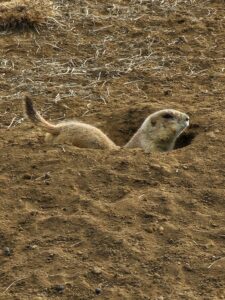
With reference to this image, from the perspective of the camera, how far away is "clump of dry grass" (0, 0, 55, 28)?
394 inches

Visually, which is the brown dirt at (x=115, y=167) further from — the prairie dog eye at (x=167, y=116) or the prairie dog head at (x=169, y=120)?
the prairie dog eye at (x=167, y=116)

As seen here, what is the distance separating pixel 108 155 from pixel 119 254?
1.55 m

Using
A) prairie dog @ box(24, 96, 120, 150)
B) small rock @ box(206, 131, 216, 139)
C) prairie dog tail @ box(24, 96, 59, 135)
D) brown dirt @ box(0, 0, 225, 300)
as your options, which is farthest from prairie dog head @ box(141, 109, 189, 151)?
prairie dog tail @ box(24, 96, 59, 135)

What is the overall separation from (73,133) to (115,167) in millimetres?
790

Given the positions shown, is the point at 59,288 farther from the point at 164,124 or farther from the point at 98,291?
the point at 164,124

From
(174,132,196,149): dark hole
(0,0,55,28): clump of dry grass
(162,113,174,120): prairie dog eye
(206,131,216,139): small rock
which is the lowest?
(174,132,196,149): dark hole

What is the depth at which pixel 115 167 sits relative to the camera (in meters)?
6.42

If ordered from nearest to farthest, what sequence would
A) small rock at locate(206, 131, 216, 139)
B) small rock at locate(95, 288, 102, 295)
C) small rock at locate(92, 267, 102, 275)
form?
1. small rock at locate(95, 288, 102, 295)
2. small rock at locate(92, 267, 102, 275)
3. small rock at locate(206, 131, 216, 139)

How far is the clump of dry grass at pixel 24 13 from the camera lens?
32.9ft

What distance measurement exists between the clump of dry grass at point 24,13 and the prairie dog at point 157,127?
325cm

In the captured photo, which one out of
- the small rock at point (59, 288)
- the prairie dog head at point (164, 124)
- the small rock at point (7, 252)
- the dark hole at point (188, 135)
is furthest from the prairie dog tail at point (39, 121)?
the small rock at point (59, 288)

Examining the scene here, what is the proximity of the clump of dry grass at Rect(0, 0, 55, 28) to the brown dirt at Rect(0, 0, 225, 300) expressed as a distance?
0.17m

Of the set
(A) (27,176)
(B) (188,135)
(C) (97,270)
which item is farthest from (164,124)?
(C) (97,270)

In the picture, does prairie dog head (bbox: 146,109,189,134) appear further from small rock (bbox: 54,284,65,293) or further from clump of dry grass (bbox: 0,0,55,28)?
clump of dry grass (bbox: 0,0,55,28)
